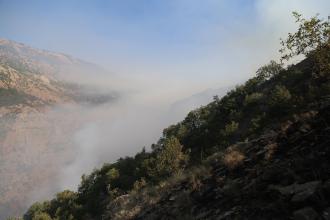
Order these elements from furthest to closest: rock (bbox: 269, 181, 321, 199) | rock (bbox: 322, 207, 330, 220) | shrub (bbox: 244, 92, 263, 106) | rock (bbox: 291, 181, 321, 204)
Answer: shrub (bbox: 244, 92, 263, 106) < rock (bbox: 269, 181, 321, 199) < rock (bbox: 291, 181, 321, 204) < rock (bbox: 322, 207, 330, 220)

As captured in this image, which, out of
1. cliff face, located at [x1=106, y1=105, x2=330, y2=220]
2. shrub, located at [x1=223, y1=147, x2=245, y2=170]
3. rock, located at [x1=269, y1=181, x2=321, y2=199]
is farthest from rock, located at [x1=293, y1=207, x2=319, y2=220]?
shrub, located at [x1=223, y1=147, x2=245, y2=170]

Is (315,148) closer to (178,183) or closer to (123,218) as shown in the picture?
(178,183)

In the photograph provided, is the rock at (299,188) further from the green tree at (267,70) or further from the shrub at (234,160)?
the green tree at (267,70)

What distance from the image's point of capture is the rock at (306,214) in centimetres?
794

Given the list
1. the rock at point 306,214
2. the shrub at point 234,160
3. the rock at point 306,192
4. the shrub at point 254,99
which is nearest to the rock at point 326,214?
the rock at point 306,214

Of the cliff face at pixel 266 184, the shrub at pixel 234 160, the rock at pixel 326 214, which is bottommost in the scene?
the rock at pixel 326 214

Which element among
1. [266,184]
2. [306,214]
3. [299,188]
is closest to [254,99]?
[266,184]

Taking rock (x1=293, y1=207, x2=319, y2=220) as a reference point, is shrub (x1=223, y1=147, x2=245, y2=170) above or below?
above

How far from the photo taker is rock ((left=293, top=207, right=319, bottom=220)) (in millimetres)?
7945

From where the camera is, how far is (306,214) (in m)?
8.05

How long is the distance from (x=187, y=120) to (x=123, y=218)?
81198 millimetres

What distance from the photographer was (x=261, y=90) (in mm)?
72875

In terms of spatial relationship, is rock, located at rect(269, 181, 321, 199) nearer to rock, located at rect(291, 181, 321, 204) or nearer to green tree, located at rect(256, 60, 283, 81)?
rock, located at rect(291, 181, 321, 204)

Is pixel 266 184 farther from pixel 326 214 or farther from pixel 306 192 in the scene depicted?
pixel 326 214
